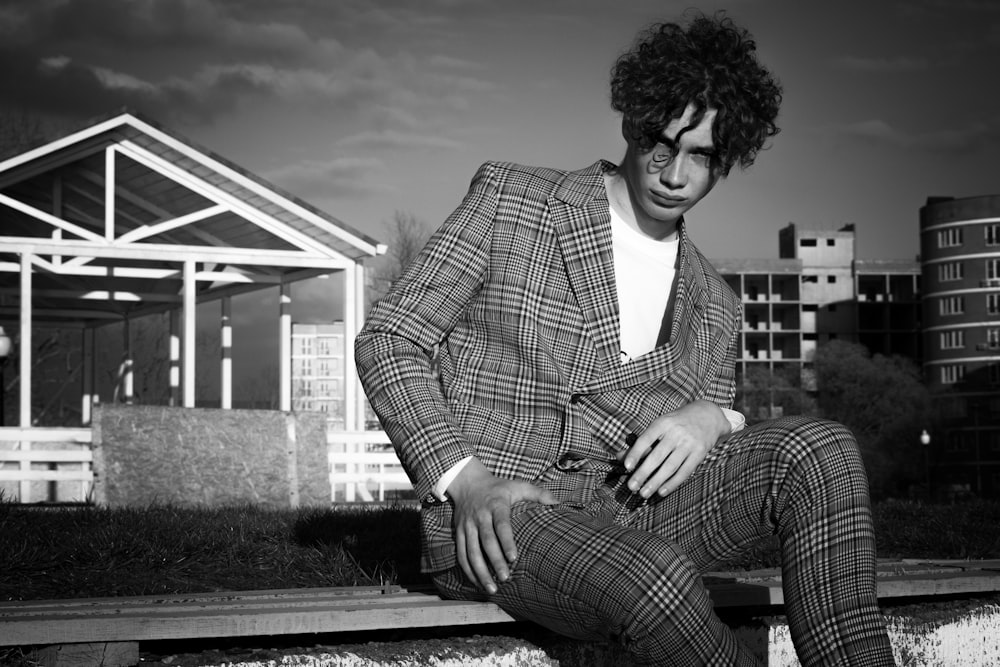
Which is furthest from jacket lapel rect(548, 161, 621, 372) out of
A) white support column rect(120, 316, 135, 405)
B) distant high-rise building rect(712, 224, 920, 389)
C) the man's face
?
distant high-rise building rect(712, 224, 920, 389)

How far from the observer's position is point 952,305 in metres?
95.8

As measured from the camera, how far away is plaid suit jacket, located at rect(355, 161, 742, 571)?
93.5 inches

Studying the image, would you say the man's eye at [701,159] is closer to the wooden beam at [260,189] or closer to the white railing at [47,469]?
the white railing at [47,469]

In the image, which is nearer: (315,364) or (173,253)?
(173,253)

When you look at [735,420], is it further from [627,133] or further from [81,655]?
[81,655]

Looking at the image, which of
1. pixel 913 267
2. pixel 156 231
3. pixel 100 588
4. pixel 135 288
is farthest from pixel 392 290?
pixel 913 267

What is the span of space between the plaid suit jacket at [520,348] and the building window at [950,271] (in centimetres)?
10085

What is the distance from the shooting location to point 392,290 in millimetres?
2494

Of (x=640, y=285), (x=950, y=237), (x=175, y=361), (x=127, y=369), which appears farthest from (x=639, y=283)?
(x=950, y=237)

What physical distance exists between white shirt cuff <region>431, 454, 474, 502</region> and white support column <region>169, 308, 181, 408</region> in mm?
17305

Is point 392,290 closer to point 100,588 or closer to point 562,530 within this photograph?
point 562,530

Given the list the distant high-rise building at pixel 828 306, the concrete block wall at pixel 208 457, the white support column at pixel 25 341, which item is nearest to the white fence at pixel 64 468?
the white support column at pixel 25 341

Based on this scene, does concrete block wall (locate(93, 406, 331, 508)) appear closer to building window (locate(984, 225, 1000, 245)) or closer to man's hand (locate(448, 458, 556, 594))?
man's hand (locate(448, 458, 556, 594))

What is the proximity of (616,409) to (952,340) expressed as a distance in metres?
101
